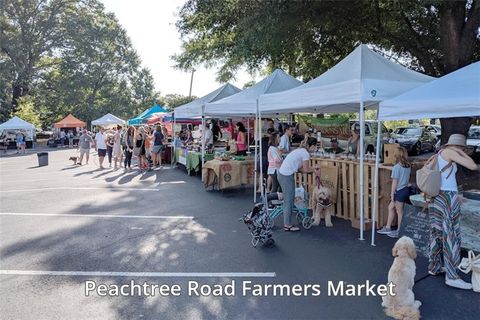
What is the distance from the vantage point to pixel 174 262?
5.13 m

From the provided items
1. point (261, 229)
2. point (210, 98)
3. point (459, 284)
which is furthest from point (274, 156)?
point (210, 98)

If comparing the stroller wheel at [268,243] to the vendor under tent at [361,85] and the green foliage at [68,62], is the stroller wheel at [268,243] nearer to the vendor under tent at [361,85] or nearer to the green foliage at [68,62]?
the vendor under tent at [361,85]

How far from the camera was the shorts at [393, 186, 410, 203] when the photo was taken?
574 cm

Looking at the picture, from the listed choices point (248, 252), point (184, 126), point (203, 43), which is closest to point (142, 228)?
point (248, 252)

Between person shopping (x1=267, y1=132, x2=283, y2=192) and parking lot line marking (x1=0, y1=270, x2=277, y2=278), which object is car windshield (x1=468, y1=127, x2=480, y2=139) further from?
parking lot line marking (x1=0, y1=270, x2=277, y2=278)

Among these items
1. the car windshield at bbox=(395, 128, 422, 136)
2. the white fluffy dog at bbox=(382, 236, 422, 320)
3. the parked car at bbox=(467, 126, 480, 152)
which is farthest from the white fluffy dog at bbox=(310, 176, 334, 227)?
the car windshield at bbox=(395, 128, 422, 136)

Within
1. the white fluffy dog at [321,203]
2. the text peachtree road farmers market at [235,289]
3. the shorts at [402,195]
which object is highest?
the shorts at [402,195]

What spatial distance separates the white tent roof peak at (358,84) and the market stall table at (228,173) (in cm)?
342

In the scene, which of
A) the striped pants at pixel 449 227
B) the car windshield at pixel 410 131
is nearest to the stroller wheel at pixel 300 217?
the striped pants at pixel 449 227

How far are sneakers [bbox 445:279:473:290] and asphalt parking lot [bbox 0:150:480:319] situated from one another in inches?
3.1

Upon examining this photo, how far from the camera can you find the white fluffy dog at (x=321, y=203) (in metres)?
6.58

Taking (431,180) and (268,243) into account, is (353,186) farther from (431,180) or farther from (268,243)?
(431,180)

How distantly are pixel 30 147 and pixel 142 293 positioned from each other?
34384mm

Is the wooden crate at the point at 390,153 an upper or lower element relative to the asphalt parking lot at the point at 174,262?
upper
